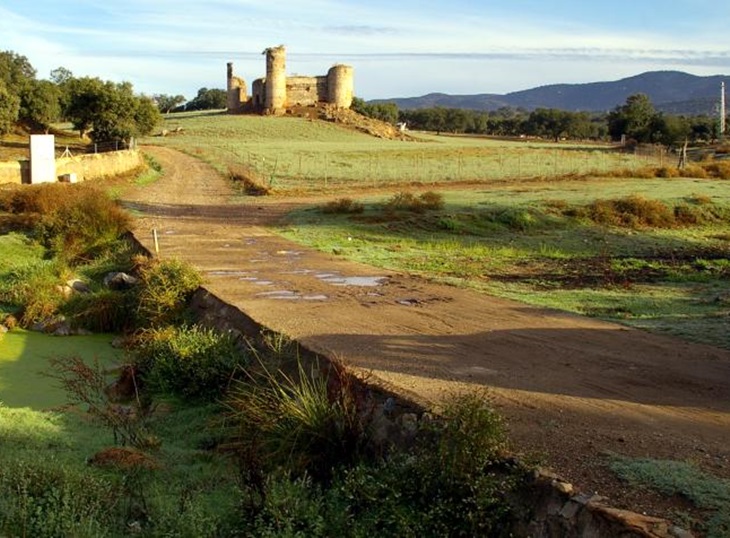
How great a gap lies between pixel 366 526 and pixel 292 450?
1590mm

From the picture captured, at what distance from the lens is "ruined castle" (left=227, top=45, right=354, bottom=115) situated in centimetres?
9509

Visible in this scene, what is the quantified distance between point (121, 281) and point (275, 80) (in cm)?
8072

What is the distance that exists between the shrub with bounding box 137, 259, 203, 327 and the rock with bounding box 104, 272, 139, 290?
0.81 m

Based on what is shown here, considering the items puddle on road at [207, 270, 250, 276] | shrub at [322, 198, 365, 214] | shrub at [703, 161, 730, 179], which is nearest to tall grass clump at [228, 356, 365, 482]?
puddle on road at [207, 270, 250, 276]

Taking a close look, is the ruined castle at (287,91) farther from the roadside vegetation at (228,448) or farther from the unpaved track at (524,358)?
the roadside vegetation at (228,448)

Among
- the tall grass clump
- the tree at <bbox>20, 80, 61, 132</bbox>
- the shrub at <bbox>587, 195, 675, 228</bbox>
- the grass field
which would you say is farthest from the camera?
the tree at <bbox>20, 80, 61, 132</bbox>

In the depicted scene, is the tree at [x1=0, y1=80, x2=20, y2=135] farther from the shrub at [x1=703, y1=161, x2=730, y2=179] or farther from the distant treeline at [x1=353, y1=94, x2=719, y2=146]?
the distant treeline at [x1=353, y1=94, x2=719, y2=146]

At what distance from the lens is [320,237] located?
22.2 meters

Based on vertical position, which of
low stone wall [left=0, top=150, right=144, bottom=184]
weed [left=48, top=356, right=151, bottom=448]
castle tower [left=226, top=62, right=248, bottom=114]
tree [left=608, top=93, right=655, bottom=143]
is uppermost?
castle tower [left=226, top=62, right=248, bottom=114]

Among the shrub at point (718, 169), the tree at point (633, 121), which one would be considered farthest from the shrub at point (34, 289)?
the tree at point (633, 121)

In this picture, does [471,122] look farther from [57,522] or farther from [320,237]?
[57,522]

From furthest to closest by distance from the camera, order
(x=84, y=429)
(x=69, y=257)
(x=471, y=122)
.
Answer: (x=471, y=122), (x=69, y=257), (x=84, y=429)

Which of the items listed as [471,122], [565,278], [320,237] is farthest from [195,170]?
[471,122]

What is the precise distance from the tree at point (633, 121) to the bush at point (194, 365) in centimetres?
7046
